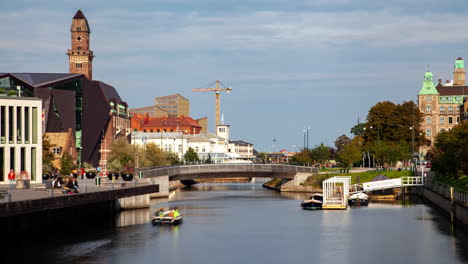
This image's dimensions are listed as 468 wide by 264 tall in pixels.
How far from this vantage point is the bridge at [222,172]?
12338 cm

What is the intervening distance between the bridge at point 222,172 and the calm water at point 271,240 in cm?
2883

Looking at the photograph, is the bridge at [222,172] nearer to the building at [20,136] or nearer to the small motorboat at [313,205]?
the small motorboat at [313,205]

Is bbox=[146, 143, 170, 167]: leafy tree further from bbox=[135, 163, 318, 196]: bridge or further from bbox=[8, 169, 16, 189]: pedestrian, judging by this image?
bbox=[8, 169, 16, 189]: pedestrian

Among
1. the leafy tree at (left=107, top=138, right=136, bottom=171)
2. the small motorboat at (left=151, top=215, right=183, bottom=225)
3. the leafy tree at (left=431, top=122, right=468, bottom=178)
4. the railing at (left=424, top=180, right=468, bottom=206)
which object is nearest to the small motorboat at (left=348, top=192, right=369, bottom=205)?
the railing at (left=424, top=180, right=468, bottom=206)

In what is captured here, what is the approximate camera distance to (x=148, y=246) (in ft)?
204

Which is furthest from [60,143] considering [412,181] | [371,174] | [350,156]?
[412,181]

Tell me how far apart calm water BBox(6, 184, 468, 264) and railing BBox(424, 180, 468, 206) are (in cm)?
265

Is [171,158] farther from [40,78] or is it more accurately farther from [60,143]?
[60,143]

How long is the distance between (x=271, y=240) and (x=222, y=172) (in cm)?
6424

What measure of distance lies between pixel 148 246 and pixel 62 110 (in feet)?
314

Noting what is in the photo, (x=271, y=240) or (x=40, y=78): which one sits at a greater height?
(x=40, y=78)

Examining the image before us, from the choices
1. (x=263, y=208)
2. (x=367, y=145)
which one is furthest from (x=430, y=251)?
(x=367, y=145)

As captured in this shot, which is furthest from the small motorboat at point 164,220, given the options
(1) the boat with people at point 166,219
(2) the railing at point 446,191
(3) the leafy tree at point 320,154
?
(3) the leafy tree at point 320,154

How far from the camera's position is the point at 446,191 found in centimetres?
8794
